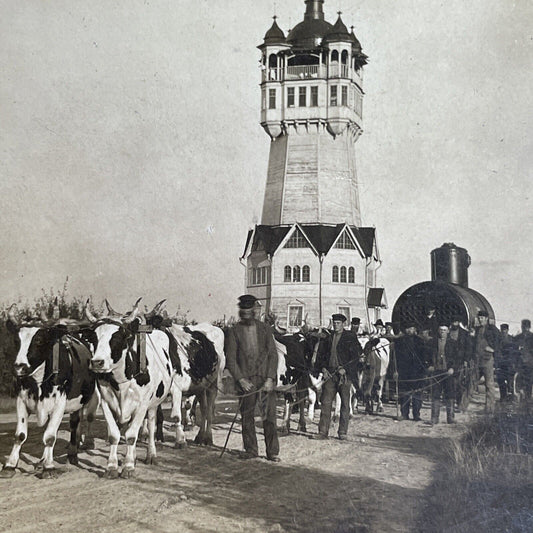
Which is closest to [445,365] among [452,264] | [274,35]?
[452,264]

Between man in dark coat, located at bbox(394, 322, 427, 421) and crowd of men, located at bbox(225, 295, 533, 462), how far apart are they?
15mm

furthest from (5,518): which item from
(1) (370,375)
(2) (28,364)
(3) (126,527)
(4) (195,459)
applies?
(1) (370,375)

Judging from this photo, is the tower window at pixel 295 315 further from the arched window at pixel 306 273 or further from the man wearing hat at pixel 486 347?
the man wearing hat at pixel 486 347

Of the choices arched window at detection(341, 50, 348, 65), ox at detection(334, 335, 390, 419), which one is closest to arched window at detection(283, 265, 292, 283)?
arched window at detection(341, 50, 348, 65)

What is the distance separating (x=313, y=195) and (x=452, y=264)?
26.0 metres

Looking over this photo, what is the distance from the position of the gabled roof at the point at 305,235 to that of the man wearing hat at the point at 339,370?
34.7m

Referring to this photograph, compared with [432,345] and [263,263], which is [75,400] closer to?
[432,345]

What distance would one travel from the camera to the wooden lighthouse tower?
50125 mm

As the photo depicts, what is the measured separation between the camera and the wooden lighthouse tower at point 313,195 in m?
50.1

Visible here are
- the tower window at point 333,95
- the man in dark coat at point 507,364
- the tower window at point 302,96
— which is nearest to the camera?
the man in dark coat at point 507,364

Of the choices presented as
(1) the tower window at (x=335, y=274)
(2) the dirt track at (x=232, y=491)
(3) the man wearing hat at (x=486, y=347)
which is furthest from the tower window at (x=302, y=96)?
(2) the dirt track at (x=232, y=491)

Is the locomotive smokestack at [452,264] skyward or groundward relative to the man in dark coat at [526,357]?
skyward

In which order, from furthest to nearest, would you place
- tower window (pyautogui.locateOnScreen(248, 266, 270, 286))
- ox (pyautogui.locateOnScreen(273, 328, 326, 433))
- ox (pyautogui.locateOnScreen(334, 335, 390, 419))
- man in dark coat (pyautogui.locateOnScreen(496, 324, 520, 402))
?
tower window (pyautogui.locateOnScreen(248, 266, 270, 286)) < ox (pyautogui.locateOnScreen(334, 335, 390, 419)) < man in dark coat (pyautogui.locateOnScreen(496, 324, 520, 402)) < ox (pyautogui.locateOnScreen(273, 328, 326, 433))

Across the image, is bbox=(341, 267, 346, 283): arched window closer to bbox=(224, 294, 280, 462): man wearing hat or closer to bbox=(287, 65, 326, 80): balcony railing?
bbox=(287, 65, 326, 80): balcony railing
